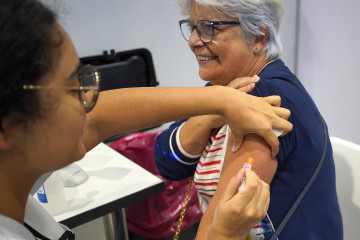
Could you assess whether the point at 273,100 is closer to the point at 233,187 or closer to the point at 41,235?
the point at 233,187

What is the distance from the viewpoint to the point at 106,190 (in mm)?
1410

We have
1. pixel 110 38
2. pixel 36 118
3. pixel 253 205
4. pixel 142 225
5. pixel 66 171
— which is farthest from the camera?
pixel 110 38

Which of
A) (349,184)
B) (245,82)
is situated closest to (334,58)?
(349,184)

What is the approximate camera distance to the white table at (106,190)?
4.25 ft

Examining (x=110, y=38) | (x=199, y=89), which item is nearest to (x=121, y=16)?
(x=110, y=38)

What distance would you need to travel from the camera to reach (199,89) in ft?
3.08

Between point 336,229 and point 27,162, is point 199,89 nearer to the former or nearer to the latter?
point 27,162

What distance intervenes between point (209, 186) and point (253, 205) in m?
0.36

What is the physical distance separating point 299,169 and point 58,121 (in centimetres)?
66

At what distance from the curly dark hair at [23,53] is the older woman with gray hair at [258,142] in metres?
0.54

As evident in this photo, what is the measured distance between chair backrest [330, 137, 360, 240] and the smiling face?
0.50 metres

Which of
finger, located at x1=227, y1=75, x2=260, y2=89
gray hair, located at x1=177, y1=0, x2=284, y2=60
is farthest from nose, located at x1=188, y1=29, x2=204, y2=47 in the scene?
finger, located at x1=227, y1=75, x2=260, y2=89

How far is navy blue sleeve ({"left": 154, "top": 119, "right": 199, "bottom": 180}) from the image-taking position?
120 centimetres

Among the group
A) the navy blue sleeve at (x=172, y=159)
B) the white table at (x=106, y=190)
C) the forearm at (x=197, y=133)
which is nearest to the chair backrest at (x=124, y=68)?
the white table at (x=106, y=190)
